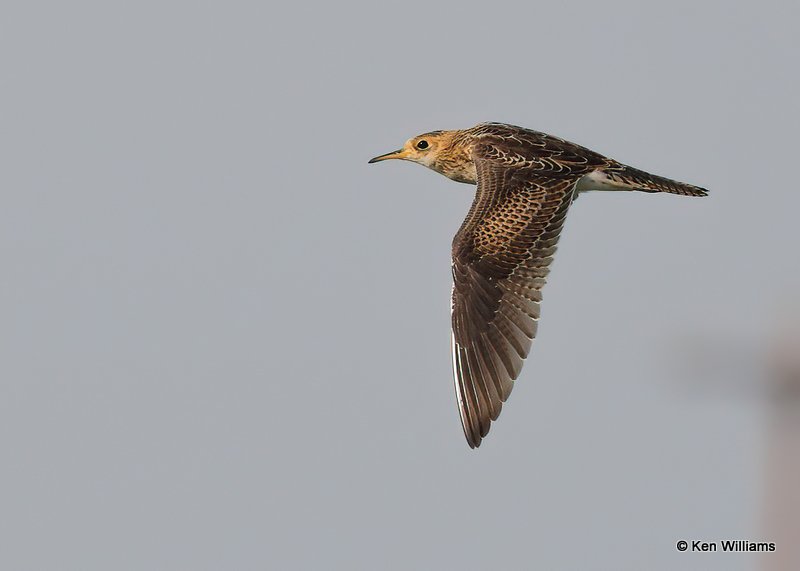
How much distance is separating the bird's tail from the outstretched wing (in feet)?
0.91

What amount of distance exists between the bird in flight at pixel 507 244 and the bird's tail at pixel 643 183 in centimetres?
1

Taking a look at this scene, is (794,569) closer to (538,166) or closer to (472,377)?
(472,377)

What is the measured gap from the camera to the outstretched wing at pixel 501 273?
10617 mm

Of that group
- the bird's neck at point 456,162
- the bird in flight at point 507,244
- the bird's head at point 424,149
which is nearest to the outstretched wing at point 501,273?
the bird in flight at point 507,244

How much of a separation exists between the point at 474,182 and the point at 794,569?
1067cm

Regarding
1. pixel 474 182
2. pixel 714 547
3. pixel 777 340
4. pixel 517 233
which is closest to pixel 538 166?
pixel 517 233

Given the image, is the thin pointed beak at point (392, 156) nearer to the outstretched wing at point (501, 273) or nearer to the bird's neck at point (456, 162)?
the bird's neck at point (456, 162)

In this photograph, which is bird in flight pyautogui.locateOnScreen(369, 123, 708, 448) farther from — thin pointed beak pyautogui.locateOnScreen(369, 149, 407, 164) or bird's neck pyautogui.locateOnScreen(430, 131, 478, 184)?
thin pointed beak pyautogui.locateOnScreen(369, 149, 407, 164)

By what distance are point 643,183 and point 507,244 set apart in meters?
1.92

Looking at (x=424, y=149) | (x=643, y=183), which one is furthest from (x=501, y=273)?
(x=424, y=149)

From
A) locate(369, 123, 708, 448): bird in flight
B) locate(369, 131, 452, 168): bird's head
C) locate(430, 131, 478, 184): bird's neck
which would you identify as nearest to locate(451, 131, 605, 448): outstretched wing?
locate(369, 123, 708, 448): bird in flight

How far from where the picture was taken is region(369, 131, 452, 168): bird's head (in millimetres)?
14359

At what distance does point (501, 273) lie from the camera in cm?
1117

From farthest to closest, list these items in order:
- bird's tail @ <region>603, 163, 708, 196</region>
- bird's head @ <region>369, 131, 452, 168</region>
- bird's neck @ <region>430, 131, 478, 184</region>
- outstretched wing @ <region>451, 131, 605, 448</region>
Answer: bird's head @ <region>369, 131, 452, 168</region> < bird's neck @ <region>430, 131, 478, 184</region> < bird's tail @ <region>603, 163, 708, 196</region> < outstretched wing @ <region>451, 131, 605, 448</region>
